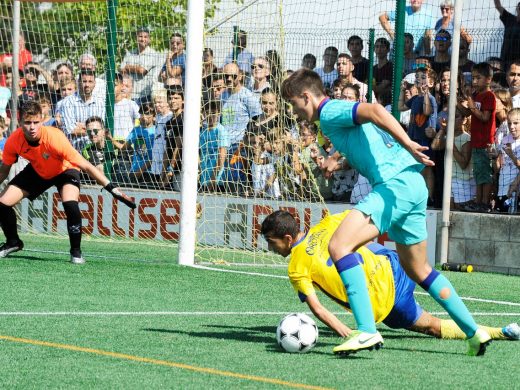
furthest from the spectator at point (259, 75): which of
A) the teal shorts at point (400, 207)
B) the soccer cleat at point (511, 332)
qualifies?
the teal shorts at point (400, 207)

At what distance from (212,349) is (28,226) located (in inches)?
388

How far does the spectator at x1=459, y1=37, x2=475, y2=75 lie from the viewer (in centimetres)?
1323

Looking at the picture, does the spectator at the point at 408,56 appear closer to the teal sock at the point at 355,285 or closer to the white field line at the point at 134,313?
the white field line at the point at 134,313

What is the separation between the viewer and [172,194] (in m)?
14.6

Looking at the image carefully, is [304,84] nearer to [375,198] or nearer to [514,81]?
[375,198]

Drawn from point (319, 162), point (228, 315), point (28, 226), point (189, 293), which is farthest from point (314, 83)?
point (28, 226)

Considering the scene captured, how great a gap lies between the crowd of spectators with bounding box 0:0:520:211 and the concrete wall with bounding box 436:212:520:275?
219mm

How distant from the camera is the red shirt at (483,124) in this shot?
12883mm

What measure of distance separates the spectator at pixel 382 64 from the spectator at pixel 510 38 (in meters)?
1.39

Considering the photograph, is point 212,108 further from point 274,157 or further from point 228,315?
point 228,315

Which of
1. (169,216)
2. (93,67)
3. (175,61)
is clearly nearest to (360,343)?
→ (169,216)

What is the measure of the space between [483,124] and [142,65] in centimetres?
468

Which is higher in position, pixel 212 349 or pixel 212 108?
pixel 212 108

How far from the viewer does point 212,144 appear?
12914 mm
